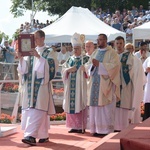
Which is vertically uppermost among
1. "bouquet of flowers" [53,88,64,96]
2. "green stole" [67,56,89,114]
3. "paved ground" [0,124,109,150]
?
"green stole" [67,56,89,114]

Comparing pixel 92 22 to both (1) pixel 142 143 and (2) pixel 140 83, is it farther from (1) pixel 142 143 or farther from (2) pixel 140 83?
(1) pixel 142 143

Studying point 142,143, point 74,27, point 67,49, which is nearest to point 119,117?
point 142,143

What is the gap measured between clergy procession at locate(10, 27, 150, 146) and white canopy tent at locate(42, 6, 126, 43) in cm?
725

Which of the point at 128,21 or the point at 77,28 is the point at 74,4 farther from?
the point at 77,28

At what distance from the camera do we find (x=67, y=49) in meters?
21.4

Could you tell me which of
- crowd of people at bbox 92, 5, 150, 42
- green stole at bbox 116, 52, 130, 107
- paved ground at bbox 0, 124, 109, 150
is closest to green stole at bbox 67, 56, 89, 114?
paved ground at bbox 0, 124, 109, 150

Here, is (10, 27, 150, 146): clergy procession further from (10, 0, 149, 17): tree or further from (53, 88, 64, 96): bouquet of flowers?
(10, 0, 149, 17): tree

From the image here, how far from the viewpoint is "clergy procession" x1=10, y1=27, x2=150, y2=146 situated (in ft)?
A: 29.4

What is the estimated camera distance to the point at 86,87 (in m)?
10.7

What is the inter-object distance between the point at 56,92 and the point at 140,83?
12.1 feet

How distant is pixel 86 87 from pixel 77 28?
27.2 ft

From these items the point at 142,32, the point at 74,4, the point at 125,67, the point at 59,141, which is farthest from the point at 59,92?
the point at 74,4

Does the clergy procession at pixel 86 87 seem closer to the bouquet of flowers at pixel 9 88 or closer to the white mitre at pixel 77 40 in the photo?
the white mitre at pixel 77 40

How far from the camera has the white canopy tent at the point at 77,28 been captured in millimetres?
18391
